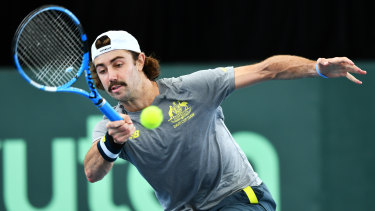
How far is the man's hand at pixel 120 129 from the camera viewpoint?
369cm

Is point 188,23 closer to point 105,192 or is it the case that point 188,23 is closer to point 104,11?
point 104,11

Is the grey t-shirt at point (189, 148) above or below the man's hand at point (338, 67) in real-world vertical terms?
below

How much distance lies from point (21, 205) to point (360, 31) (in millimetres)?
3355

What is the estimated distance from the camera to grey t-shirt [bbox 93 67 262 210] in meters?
4.14

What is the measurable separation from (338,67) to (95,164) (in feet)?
4.64

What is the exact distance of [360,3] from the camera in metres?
6.66

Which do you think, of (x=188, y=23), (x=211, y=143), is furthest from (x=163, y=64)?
(x=211, y=143)

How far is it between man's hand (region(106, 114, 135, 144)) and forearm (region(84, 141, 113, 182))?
30cm

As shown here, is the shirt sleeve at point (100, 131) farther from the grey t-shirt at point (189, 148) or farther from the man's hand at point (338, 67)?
the man's hand at point (338, 67)

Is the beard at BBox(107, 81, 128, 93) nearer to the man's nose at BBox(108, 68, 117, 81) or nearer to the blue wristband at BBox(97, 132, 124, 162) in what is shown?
the man's nose at BBox(108, 68, 117, 81)

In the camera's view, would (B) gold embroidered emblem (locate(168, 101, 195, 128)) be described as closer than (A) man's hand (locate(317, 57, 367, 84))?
No

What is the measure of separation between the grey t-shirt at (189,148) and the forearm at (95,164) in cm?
14

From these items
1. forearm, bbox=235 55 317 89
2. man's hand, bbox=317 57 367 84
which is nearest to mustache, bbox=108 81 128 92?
forearm, bbox=235 55 317 89

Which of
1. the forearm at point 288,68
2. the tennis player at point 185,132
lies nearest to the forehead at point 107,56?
the tennis player at point 185,132
